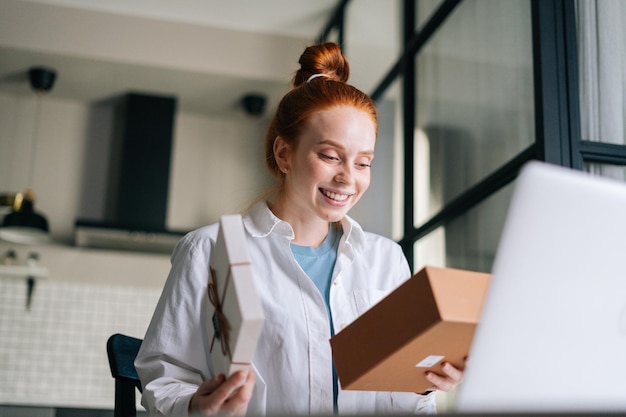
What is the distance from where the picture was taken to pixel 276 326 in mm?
1489

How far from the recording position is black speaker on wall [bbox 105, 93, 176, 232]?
477 cm

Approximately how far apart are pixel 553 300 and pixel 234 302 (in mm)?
373

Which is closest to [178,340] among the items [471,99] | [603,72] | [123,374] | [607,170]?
[123,374]

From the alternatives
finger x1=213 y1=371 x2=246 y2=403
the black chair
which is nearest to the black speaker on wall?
the black chair

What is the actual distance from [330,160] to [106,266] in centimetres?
349

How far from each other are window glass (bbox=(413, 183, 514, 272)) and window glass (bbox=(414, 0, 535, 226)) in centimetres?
11

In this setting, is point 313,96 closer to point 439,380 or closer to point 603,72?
point 439,380

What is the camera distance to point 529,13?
2516mm

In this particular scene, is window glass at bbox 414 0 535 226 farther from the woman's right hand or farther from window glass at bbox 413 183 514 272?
the woman's right hand

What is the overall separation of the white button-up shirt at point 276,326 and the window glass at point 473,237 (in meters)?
1.04

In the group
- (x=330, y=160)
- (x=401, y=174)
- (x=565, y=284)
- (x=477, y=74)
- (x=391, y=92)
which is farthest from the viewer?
(x=391, y=92)

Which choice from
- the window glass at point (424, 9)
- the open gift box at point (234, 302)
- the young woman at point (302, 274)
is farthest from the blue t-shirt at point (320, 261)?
the window glass at point (424, 9)

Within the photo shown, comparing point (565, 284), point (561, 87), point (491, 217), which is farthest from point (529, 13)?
point (565, 284)

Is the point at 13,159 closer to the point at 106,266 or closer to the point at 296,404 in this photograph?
the point at 106,266
